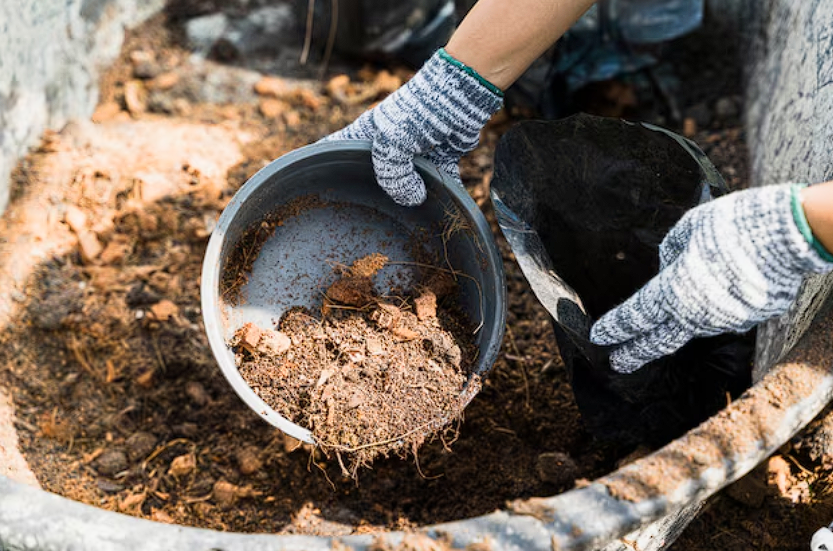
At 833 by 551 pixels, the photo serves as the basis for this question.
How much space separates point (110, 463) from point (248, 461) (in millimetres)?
275

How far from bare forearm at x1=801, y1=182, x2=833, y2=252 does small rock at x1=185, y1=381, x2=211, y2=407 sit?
1202 millimetres

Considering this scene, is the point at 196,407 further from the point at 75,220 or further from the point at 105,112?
the point at 105,112

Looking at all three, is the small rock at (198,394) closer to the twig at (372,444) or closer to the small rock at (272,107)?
the twig at (372,444)

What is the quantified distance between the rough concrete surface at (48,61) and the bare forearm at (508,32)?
118cm

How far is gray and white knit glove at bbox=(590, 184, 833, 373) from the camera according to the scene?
1.04m

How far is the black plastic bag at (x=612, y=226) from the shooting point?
139cm

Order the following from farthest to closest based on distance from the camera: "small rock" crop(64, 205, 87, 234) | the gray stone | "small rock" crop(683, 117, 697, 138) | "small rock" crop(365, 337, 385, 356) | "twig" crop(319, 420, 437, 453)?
the gray stone
"small rock" crop(683, 117, 697, 138)
"small rock" crop(64, 205, 87, 234)
"small rock" crop(365, 337, 385, 356)
"twig" crop(319, 420, 437, 453)

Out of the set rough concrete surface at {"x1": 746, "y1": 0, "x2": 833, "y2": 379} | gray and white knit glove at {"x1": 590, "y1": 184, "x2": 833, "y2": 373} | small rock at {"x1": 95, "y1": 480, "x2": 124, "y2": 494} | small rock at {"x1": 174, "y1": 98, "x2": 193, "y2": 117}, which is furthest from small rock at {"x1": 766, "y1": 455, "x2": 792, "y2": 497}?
small rock at {"x1": 174, "y1": 98, "x2": 193, "y2": 117}

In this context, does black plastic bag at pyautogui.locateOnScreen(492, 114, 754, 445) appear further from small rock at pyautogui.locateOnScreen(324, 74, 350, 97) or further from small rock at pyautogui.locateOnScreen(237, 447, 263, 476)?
small rock at pyautogui.locateOnScreen(324, 74, 350, 97)

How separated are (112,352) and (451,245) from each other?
2.67 ft

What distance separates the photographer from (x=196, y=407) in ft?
5.37

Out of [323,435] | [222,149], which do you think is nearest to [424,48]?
[222,149]

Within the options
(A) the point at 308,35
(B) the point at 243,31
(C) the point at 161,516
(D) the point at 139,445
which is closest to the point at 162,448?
(D) the point at 139,445

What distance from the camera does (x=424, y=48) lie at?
240 centimetres
